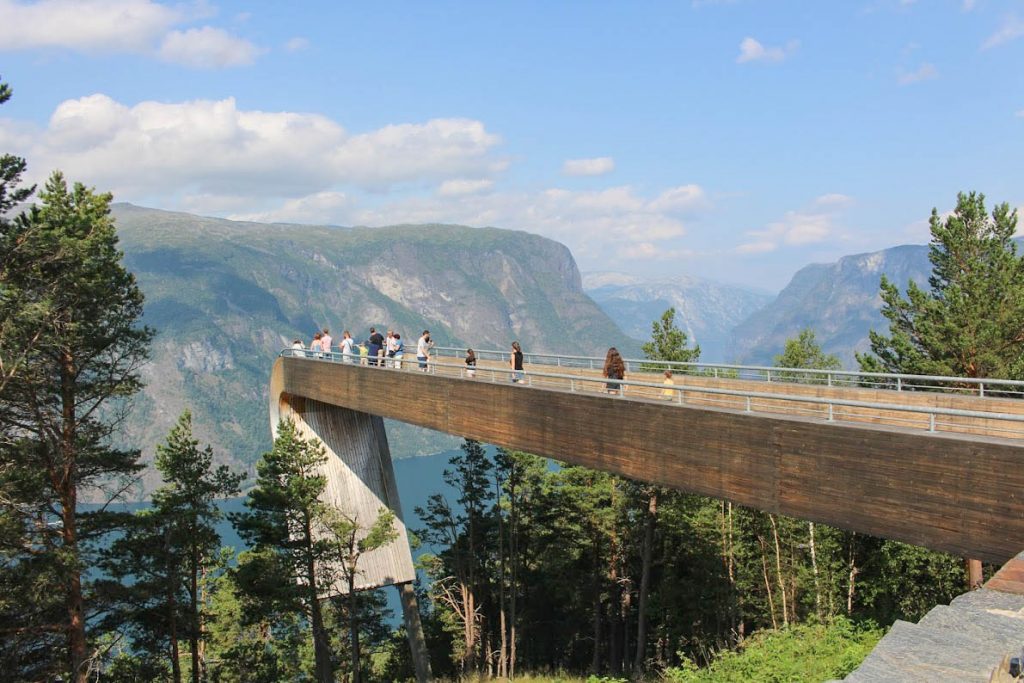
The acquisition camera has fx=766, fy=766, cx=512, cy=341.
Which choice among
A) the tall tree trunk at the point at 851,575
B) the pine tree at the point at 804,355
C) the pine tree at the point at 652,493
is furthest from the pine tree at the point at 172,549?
the pine tree at the point at 804,355

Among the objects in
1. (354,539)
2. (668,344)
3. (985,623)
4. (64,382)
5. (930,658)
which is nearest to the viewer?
(930,658)

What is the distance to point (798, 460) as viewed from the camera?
9375 millimetres

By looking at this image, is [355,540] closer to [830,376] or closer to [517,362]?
[517,362]

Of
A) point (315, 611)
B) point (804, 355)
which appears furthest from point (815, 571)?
point (315, 611)

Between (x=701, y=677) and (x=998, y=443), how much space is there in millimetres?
5983

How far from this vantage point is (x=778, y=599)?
111ft

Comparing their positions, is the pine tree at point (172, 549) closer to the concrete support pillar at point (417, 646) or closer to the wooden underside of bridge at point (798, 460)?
the concrete support pillar at point (417, 646)

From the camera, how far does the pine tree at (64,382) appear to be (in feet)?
46.4

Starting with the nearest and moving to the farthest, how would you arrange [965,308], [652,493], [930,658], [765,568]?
[930,658] < [965,308] < [652,493] < [765,568]

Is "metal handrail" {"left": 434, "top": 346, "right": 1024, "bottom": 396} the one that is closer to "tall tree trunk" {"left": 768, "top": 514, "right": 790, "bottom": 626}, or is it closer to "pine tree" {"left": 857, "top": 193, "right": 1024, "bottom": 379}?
"pine tree" {"left": 857, "top": 193, "right": 1024, "bottom": 379}

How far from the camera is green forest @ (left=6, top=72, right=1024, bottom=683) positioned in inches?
579

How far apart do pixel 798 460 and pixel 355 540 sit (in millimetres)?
19048

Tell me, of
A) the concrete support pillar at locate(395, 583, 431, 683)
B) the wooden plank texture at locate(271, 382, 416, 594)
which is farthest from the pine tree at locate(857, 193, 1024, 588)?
the wooden plank texture at locate(271, 382, 416, 594)

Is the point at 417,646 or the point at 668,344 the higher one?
the point at 668,344
